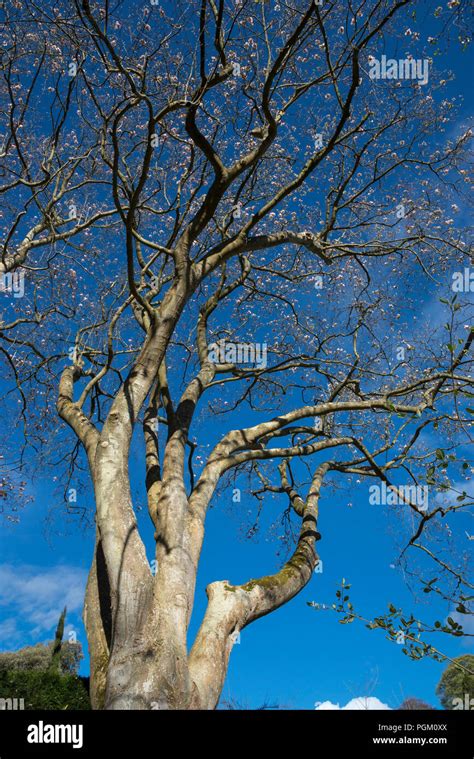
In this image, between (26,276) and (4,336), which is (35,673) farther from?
(26,276)

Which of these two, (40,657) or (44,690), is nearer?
(44,690)

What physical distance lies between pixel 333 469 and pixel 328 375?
56.6 inches

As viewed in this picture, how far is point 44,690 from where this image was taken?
8.02m

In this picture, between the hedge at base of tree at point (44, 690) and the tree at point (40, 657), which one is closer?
the hedge at base of tree at point (44, 690)

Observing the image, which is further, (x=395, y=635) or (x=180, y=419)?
(x=180, y=419)

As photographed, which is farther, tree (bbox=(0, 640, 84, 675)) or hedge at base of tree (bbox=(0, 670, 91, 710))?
tree (bbox=(0, 640, 84, 675))

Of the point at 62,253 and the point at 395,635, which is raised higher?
the point at 62,253

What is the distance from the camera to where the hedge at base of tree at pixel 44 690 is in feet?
25.7

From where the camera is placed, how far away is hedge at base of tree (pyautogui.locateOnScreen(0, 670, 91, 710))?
784 cm
